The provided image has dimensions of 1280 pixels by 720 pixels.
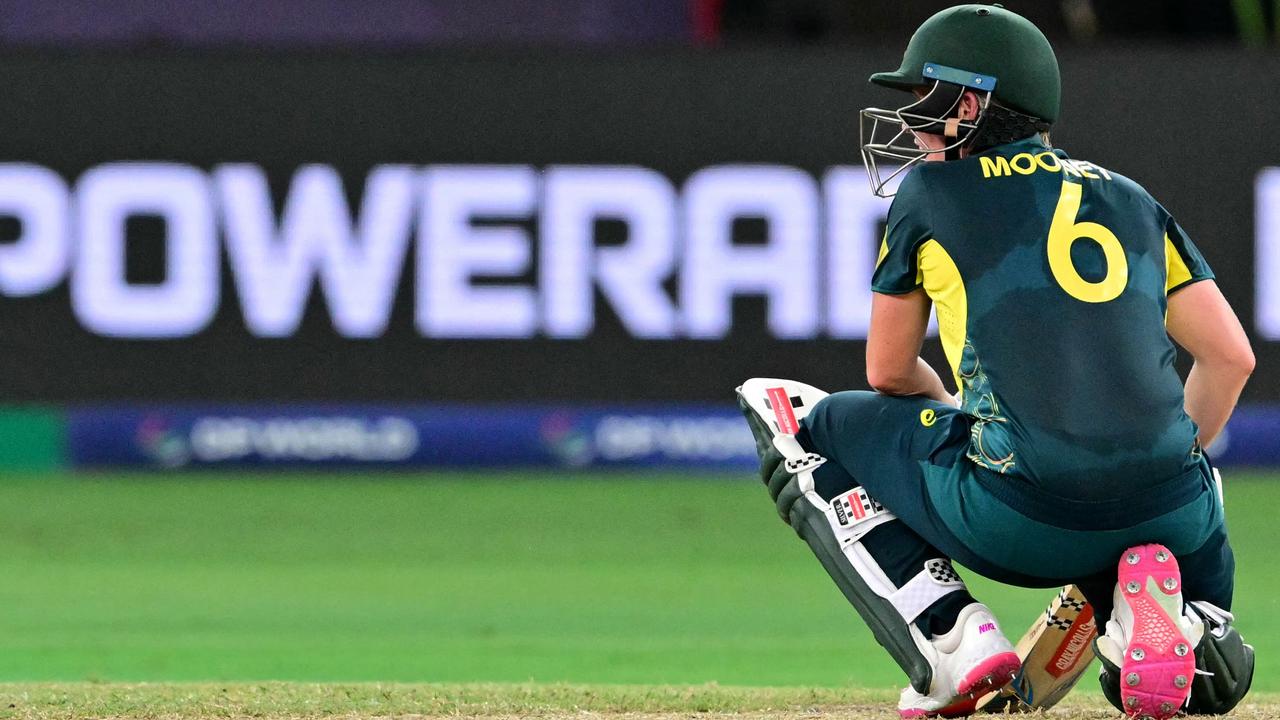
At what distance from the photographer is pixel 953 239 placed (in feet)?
12.7

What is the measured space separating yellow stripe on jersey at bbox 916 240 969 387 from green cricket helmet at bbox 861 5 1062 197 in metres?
0.26

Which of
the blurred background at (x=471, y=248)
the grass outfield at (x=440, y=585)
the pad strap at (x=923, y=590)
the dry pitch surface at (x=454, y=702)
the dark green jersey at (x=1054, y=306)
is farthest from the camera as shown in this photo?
the blurred background at (x=471, y=248)

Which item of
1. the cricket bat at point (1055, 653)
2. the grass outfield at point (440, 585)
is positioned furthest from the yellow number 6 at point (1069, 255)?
the grass outfield at point (440, 585)

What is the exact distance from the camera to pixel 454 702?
461 cm

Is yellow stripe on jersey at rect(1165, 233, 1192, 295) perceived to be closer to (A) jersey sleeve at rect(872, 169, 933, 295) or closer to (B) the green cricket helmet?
(B) the green cricket helmet

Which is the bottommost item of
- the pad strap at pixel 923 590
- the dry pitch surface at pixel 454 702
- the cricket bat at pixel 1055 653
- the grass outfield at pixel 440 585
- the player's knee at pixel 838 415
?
the grass outfield at pixel 440 585

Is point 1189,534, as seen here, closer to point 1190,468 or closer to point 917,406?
point 1190,468

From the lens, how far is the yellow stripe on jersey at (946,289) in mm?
3891

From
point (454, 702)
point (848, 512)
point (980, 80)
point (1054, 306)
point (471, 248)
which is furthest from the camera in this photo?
point (471, 248)

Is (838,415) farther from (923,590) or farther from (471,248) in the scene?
(471,248)

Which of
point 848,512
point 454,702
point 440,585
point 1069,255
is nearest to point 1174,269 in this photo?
point 1069,255

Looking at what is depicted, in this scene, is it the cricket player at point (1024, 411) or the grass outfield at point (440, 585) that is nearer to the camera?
the cricket player at point (1024, 411)

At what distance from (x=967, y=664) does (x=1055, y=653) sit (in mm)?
423

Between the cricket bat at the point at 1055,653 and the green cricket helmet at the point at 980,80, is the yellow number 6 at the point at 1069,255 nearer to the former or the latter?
the green cricket helmet at the point at 980,80
